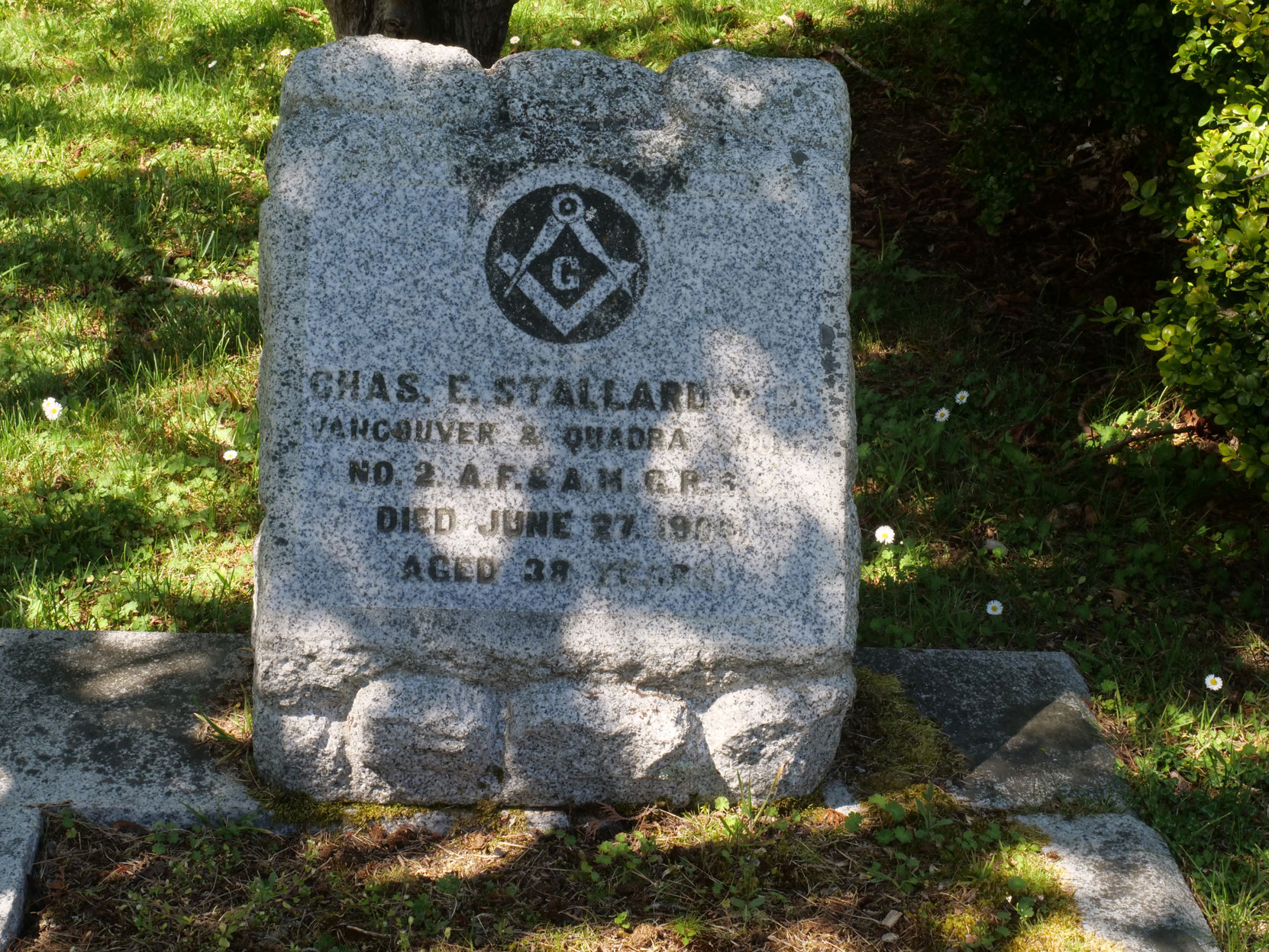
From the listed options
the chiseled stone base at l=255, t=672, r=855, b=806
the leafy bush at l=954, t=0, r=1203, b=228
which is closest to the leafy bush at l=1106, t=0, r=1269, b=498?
the leafy bush at l=954, t=0, r=1203, b=228

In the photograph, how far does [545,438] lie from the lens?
261 cm

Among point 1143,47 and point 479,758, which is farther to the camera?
point 1143,47

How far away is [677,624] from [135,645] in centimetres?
152

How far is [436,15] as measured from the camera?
4.20 metres

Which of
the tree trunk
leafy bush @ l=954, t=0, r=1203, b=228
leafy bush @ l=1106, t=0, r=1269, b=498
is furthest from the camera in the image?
the tree trunk

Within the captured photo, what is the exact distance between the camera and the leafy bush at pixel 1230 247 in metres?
3.17

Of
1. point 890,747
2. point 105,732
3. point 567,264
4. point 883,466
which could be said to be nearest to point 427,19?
point 567,264

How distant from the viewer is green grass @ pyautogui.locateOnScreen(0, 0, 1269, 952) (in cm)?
334

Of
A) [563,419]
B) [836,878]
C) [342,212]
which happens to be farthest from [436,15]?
[836,878]

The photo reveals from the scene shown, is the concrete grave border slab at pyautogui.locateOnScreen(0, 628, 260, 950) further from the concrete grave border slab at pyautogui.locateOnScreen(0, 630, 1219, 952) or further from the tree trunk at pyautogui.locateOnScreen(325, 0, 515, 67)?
the tree trunk at pyautogui.locateOnScreen(325, 0, 515, 67)

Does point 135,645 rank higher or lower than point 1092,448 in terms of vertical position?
lower

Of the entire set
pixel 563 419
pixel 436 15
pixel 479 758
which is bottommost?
pixel 479 758

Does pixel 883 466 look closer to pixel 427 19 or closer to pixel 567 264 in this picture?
pixel 567 264

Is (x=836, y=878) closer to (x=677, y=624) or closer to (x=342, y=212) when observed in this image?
(x=677, y=624)
